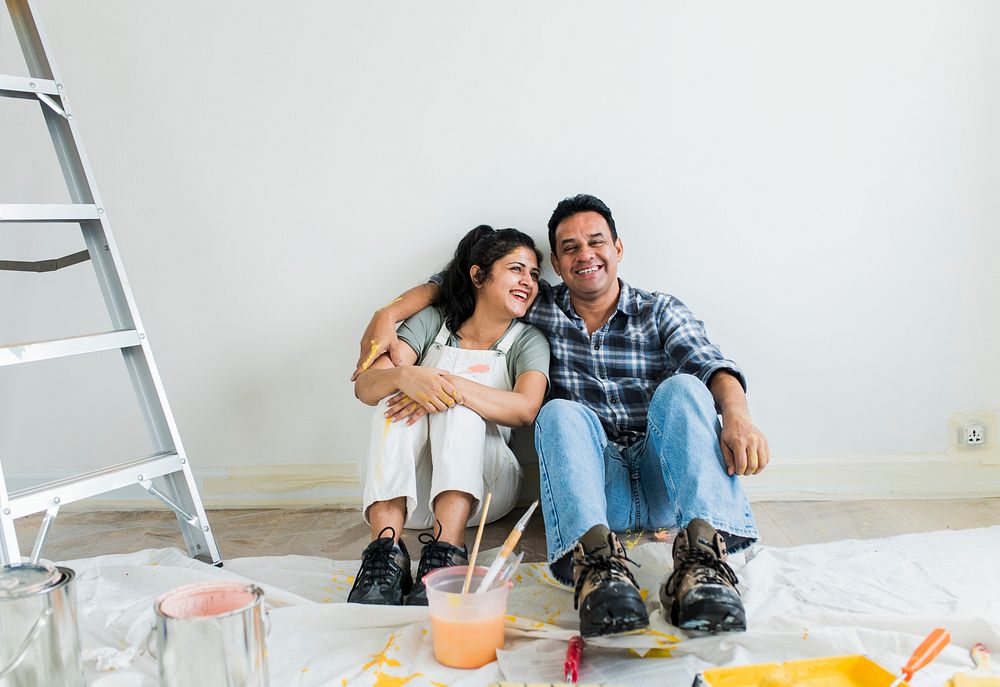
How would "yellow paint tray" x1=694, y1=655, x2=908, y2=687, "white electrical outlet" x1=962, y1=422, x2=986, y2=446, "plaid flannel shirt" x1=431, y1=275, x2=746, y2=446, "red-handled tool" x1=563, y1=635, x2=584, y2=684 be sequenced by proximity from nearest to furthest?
"yellow paint tray" x1=694, y1=655, x2=908, y2=687
"red-handled tool" x1=563, y1=635, x2=584, y2=684
"plaid flannel shirt" x1=431, y1=275, x2=746, y2=446
"white electrical outlet" x1=962, y1=422, x2=986, y2=446

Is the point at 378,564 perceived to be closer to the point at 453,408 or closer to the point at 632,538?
the point at 453,408

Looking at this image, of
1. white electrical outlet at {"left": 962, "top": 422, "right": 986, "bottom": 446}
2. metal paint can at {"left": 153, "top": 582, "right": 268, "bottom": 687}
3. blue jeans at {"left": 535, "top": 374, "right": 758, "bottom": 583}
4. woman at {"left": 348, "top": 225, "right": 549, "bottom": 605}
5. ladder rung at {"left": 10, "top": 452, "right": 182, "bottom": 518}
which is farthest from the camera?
white electrical outlet at {"left": 962, "top": 422, "right": 986, "bottom": 446}

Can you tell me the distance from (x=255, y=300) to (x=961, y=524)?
209 centimetres

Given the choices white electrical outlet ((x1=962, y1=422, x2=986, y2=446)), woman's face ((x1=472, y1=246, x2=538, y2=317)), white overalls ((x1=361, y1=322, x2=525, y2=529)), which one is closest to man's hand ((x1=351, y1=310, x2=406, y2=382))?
white overalls ((x1=361, y1=322, x2=525, y2=529))

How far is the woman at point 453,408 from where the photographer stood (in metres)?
1.78

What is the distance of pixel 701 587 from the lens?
1.36 metres

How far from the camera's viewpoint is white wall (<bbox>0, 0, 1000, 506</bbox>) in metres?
2.22

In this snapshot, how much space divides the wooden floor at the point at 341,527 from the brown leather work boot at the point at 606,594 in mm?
567

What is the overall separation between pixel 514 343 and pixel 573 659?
39.0 inches

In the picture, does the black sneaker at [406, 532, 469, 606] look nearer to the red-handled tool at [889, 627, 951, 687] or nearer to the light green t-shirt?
the light green t-shirt

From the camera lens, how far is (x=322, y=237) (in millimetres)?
2422

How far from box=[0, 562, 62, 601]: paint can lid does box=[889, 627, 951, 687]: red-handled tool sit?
1165mm

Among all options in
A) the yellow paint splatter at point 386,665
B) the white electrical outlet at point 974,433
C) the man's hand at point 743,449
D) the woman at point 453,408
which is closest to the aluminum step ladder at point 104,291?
the woman at point 453,408

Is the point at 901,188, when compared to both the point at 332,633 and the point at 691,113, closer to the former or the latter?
the point at 691,113
